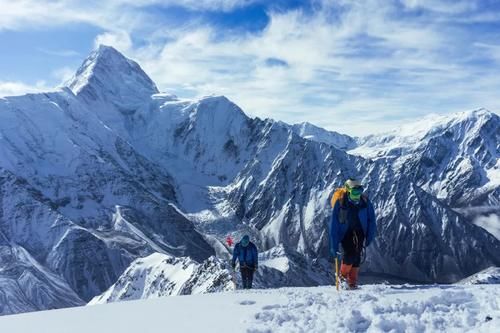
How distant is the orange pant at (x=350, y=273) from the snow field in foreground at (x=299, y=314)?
1.25 m

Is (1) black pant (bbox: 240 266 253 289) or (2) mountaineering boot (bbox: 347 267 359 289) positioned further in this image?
(1) black pant (bbox: 240 266 253 289)

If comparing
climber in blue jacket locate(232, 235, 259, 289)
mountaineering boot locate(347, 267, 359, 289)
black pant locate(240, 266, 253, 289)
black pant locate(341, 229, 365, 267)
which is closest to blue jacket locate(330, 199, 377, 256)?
black pant locate(341, 229, 365, 267)

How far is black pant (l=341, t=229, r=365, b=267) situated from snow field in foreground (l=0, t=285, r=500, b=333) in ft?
4.90

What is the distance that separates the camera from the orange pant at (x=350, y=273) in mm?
23219

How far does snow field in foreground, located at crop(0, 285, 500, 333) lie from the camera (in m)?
15.6

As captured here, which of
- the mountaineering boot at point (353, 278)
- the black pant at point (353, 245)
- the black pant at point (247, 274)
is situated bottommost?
the black pant at point (247, 274)

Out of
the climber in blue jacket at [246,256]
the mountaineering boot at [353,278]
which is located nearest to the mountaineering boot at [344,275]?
the mountaineering boot at [353,278]

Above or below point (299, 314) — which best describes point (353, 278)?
above

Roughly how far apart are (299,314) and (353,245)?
6093 millimetres

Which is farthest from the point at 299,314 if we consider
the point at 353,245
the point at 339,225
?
the point at 353,245

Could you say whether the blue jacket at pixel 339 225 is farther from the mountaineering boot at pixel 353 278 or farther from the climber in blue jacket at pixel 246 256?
the climber in blue jacket at pixel 246 256

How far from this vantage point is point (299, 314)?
17.7 meters

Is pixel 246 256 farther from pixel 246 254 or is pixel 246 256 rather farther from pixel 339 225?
pixel 339 225

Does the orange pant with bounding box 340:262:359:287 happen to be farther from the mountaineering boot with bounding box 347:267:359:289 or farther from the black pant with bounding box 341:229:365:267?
the black pant with bounding box 341:229:365:267
